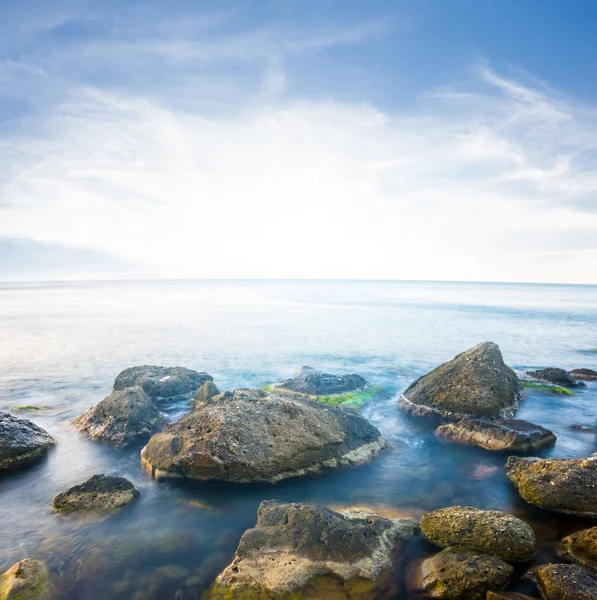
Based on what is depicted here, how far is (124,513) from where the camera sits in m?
8.39

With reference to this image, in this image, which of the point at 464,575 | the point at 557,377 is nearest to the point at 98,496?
the point at 464,575

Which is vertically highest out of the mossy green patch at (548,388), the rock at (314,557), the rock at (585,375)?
the rock at (585,375)

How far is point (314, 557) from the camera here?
6.48m

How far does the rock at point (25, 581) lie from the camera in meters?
6.16

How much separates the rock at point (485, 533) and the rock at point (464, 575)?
9.4 inches

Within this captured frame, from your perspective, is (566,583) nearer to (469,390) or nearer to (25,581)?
(25,581)

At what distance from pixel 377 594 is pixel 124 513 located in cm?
521

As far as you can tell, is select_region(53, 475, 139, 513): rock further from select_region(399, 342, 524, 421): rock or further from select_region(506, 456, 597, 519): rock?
select_region(399, 342, 524, 421): rock

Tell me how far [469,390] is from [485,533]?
717cm

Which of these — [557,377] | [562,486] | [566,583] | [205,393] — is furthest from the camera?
[557,377]

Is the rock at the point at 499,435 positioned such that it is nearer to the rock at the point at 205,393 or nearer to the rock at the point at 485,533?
the rock at the point at 485,533

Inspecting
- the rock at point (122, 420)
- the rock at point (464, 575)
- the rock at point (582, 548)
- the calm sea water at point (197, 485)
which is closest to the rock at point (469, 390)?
the calm sea water at point (197, 485)

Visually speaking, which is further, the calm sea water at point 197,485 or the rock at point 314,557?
the calm sea water at point 197,485

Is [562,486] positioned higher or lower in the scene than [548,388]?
higher
